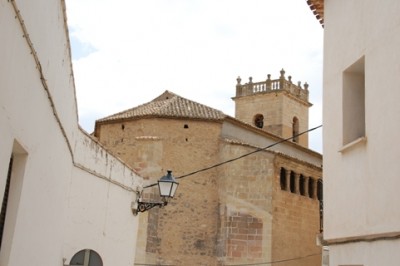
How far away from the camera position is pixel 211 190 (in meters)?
20.3

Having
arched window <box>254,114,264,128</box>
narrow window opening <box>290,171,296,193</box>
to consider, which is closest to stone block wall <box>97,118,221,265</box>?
narrow window opening <box>290,171,296,193</box>

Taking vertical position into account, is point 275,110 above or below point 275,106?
below

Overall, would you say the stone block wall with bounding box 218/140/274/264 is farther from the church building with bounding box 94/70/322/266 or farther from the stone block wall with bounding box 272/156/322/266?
the stone block wall with bounding box 272/156/322/266

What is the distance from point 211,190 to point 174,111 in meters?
3.80

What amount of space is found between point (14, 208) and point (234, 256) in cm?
1600

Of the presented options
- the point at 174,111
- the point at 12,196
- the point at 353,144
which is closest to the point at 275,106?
the point at 174,111

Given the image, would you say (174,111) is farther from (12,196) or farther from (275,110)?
(275,110)

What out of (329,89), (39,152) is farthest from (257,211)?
(39,152)

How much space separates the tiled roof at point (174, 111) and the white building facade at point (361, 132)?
1400 cm

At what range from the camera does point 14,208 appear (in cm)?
417

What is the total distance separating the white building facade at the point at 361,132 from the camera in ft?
16.6

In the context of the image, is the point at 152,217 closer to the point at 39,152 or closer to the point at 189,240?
the point at 189,240

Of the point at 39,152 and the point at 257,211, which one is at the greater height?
the point at 257,211

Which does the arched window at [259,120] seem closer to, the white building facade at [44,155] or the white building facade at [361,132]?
the white building facade at [44,155]
